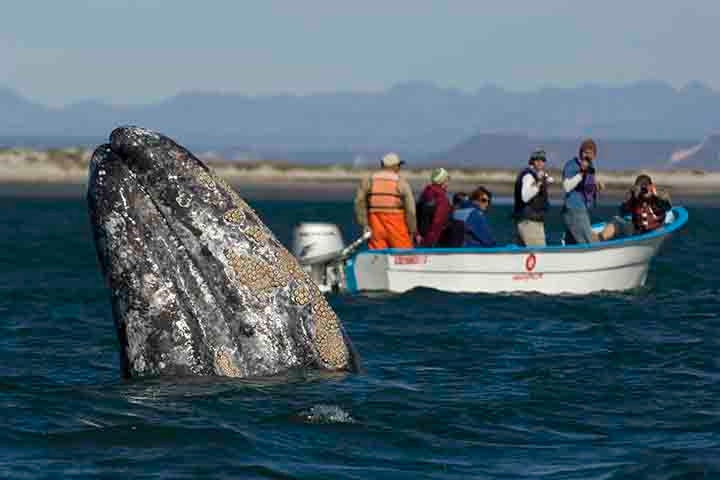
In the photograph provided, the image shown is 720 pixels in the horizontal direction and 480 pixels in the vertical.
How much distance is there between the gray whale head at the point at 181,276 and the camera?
8.50m

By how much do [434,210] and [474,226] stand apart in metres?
0.47

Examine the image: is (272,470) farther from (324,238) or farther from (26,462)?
(324,238)

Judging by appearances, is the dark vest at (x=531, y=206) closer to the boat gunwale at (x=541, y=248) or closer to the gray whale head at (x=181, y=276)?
the boat gunwale at (x=541, y=248)

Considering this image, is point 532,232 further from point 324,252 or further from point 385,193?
point 324,252

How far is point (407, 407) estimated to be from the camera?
9.02 meters

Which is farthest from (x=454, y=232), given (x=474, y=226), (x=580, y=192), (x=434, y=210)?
(x=580, y=192)

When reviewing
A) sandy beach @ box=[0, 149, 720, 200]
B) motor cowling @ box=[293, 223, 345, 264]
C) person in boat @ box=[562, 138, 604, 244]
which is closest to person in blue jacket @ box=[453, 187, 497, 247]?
person in boat @ box=[562, 138, 604, 244]

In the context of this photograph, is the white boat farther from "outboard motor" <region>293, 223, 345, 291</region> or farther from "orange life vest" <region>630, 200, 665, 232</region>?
"orange life vest" <region>630, 200, 665, 232</region>

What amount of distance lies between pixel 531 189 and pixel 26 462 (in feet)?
36.8

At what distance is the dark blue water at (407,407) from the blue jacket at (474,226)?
10.9 feet

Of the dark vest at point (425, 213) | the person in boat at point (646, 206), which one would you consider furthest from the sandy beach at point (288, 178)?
the dark vest at point (425, 213)

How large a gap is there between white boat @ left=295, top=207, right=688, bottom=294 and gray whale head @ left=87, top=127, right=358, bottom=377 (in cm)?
931

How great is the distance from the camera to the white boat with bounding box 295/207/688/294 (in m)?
18.0

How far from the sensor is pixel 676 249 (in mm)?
26781
